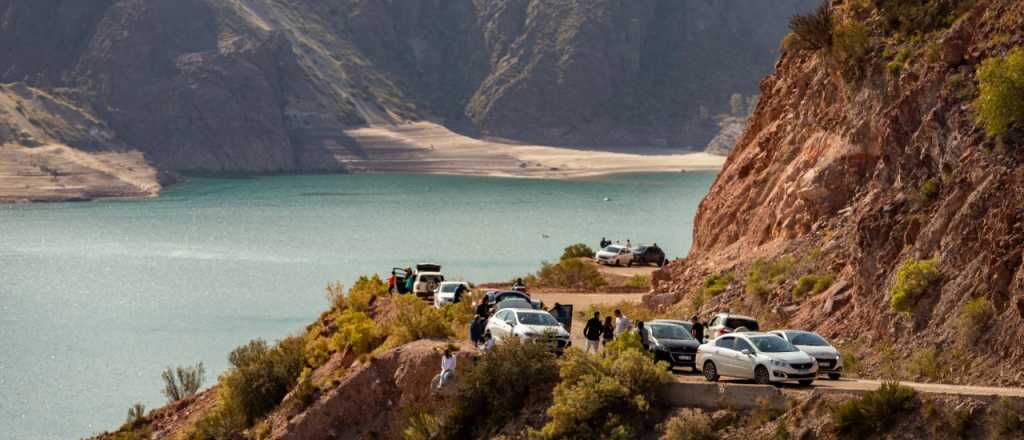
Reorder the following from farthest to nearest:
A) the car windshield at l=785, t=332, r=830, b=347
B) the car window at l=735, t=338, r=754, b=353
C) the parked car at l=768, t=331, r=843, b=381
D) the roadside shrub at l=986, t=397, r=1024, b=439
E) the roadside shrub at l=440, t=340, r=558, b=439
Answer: the roadside shrub at l=440, t=340, r=558, b=439, the car windshield at l=785, t=332, r=830, b=347, the parked car at l=768, t=331, r=843, b=381, the car window at l=735, t=338, r=754, b=353, the roadside shrub at l=986, t=397, r=1024, b=439

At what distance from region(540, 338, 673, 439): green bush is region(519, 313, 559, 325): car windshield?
185 inches

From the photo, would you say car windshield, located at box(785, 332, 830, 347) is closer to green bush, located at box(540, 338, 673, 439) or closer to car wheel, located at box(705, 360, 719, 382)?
car wheel, located at box(705, 360, 719, 382)

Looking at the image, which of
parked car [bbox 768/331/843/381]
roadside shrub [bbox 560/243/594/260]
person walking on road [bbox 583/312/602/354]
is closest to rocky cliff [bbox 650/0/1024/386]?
parked car [bbox 768/331/843/381]

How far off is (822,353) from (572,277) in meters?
33.0

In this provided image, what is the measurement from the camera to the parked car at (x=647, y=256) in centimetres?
6819

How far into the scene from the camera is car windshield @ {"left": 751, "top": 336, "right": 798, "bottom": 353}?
85.4 feet

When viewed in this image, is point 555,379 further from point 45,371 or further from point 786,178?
point 45,371

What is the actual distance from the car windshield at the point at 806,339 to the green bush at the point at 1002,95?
6.21 metres

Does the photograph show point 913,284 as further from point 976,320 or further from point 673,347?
point 673,347

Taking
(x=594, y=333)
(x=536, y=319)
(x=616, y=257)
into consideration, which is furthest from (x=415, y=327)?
(x=616, y=257)

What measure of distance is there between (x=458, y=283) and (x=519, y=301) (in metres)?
6.65

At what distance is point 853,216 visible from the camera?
3628 centimetres

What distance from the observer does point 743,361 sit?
85.5ft

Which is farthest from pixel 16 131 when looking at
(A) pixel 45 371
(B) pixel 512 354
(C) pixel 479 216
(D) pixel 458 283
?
(B) pixel 512 354
